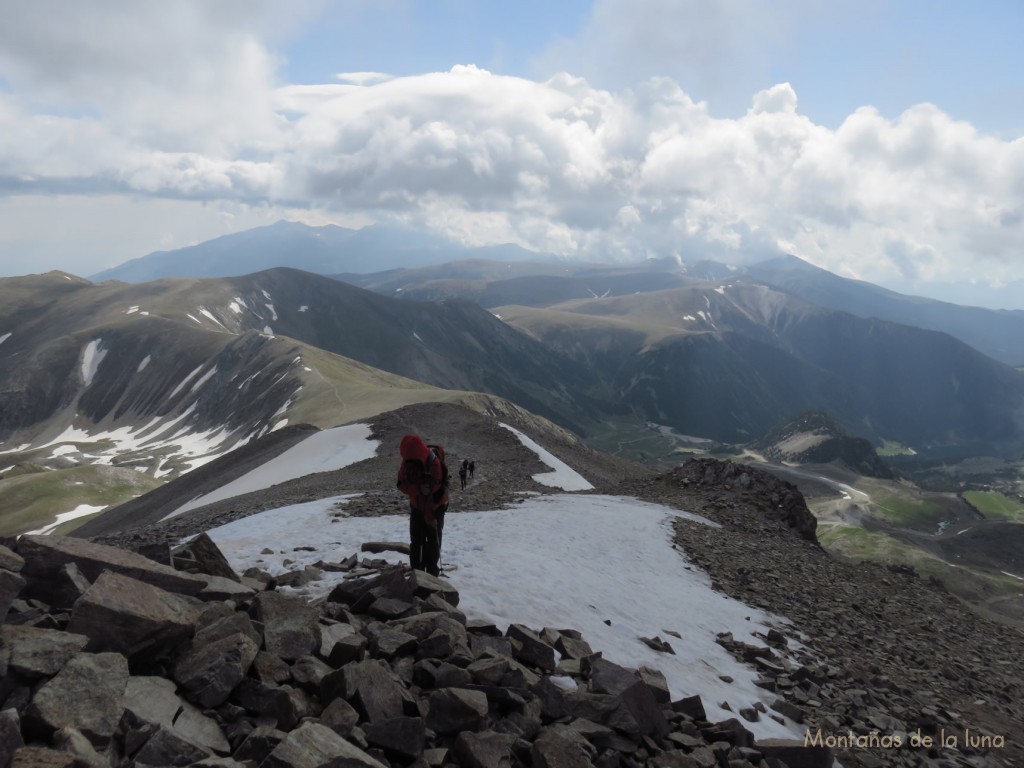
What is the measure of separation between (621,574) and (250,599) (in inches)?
422

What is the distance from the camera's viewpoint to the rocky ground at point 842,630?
466 inches

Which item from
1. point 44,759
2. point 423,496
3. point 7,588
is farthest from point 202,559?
point 44,759

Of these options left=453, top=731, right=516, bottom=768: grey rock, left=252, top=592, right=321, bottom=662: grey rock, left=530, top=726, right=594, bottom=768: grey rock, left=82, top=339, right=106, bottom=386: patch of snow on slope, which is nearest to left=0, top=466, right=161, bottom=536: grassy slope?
left=252, top=592, right=321, bottom=662: grey rock

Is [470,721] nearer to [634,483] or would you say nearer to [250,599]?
[250,599]

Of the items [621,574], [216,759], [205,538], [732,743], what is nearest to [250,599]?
[205,538]

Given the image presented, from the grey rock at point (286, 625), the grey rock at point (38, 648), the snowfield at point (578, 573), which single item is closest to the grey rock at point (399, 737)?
the grey rock at point (286, 625)

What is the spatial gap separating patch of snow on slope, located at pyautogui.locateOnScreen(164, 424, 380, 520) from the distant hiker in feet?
108

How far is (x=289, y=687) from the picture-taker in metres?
7.51

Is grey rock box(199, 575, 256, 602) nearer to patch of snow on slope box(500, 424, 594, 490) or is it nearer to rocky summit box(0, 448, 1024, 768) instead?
rocky summit box(0, 448, 1024, 768)

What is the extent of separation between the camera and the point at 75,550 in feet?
30.1

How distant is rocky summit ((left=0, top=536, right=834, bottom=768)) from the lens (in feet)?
21.0

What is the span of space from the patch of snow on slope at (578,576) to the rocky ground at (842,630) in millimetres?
926

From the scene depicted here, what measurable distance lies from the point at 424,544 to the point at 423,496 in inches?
43.5

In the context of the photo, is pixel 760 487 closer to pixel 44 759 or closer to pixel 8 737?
pixel 44 759
